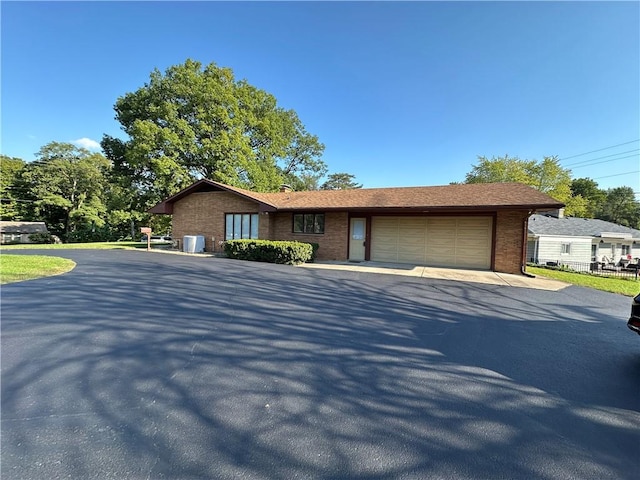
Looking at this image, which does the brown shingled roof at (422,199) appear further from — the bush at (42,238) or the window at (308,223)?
the bush at (42,238)

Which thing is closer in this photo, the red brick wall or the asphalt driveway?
the asphalt driveway

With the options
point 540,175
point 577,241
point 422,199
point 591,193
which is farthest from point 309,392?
point 591,193

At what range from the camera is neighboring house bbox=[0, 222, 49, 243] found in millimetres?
38281

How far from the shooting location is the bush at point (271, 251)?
12812 millimetres

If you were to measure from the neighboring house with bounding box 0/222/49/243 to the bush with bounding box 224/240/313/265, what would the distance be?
40821 millimetres

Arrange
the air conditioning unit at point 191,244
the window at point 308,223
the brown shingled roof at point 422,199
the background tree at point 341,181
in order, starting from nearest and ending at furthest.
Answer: the brown shingled roof at point 422,199 < the window at point 308,223 < the air conditioning unit at point 191,244 < the background tree at point 341,181

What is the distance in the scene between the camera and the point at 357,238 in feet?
49.4

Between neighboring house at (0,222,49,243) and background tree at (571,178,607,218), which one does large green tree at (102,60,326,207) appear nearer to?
neighboring house at (0,222,49,243)

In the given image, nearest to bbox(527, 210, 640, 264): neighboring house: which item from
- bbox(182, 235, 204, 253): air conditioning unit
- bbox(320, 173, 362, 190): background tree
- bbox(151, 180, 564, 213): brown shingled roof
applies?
bbox(151, 180, 564, 213): brown shingled roof

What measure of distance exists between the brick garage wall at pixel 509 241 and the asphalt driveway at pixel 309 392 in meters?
6.87

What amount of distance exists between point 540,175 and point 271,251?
3445cm

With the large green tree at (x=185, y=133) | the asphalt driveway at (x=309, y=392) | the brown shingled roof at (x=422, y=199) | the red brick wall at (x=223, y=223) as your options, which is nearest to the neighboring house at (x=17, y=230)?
the large green tree at (x=185, y=133)

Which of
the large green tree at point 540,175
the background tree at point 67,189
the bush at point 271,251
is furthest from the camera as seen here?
the background tree at point 67,189

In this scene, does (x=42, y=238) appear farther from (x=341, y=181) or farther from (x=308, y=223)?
(x=341, y=181)
